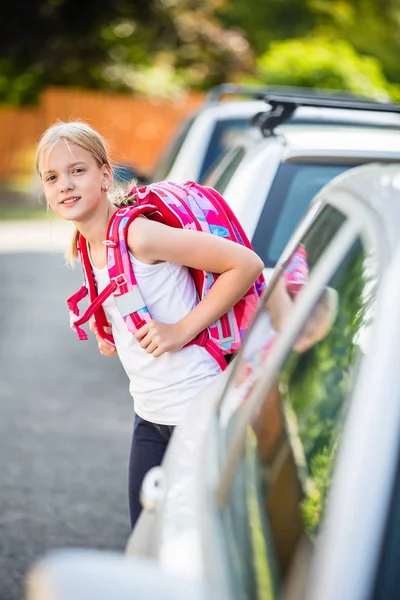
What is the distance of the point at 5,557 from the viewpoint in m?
4.98

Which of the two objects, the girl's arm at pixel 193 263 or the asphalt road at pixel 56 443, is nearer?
the girl's arm at pixel 193 263

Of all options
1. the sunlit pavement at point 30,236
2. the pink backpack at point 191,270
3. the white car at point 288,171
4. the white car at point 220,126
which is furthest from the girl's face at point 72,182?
the sunlit pavement at point 30,236

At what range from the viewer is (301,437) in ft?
7.08

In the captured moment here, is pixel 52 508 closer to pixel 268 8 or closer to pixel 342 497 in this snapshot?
pixel 342 497

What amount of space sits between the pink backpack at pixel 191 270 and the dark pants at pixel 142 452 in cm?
29

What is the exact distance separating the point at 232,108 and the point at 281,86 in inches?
465

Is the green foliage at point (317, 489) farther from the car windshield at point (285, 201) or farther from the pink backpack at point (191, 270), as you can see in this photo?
the car windshield at point (285, 201)

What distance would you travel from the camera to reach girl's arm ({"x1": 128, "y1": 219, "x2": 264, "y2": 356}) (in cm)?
344

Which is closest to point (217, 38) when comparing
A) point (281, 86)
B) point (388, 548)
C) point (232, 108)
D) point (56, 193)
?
point (281, 86)

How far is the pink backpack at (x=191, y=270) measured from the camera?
345 centimetres

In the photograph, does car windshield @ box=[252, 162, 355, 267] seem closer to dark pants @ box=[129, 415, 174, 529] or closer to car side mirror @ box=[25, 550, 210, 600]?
dark pants @ box=[129, 415, 174, 529]

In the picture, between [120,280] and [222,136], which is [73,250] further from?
[222,136]

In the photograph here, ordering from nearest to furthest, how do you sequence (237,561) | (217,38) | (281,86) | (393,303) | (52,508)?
1. (393,303)
2. (237,561)
3. (52,508)
4. (281,86)
5. (217,38)

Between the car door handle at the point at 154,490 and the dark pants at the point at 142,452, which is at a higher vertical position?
the car door handle at the point at 154,490
